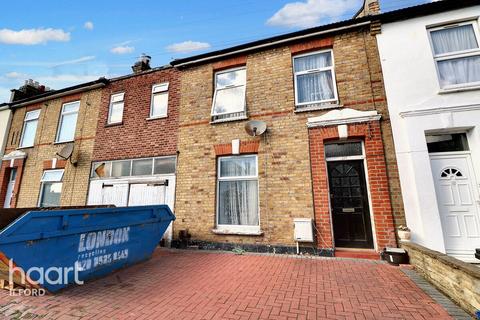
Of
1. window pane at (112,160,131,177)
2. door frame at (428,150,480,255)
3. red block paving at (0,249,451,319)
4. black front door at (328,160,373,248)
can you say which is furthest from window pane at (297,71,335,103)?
window pane at (112,160,131,177)

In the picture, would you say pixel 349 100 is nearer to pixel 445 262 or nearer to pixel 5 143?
pixel 445 262

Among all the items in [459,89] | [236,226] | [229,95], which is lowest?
[236,226]

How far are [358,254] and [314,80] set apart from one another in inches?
189

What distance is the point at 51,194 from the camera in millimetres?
9039

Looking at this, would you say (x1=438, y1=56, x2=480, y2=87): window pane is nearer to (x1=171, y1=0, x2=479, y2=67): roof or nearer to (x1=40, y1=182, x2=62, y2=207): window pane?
(x1=171, y1=0, x2=479, y2=67): roof

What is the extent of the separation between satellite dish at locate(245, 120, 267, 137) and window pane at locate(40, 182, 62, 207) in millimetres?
7976

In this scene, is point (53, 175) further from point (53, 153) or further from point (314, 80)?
point (314, 80)

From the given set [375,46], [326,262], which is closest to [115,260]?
[326,262]

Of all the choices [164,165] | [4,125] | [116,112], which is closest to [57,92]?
[116,112]

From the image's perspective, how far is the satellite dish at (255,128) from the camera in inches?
253

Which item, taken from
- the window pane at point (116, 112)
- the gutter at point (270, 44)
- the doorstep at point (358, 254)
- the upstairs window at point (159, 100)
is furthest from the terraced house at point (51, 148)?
the doorstep at point (358, 254)

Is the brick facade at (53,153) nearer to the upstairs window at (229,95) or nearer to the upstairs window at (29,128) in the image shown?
the upstairs window at (29,128)

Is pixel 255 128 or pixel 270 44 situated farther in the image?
pixel 270 44

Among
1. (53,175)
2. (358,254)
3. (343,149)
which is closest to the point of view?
(358,254)
